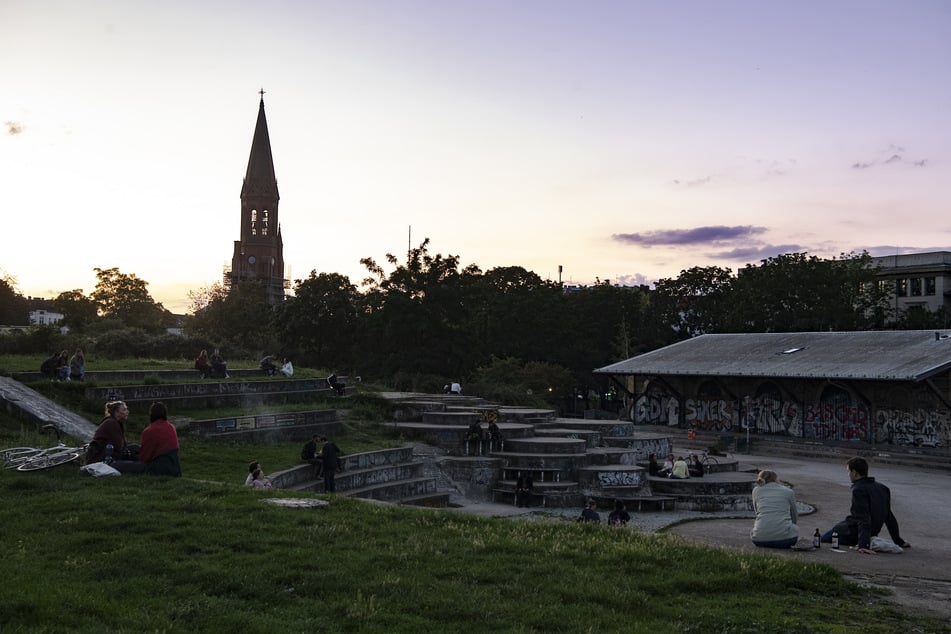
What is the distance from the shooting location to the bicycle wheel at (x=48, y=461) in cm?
1230

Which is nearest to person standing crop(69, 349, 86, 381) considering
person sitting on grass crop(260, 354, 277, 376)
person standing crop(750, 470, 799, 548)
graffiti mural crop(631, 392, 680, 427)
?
person sitting on grass crop(260, 354, 277, 376)

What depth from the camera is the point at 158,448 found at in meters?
13.0

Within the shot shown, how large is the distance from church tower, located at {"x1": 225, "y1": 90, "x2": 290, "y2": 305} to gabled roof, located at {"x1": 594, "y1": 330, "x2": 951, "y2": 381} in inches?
Result: 2895

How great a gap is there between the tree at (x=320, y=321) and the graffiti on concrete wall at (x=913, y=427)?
3407 cm

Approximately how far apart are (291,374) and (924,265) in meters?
67.9

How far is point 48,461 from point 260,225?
108147 mm

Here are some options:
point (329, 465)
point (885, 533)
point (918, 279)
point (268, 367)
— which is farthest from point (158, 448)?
point (918, 279)

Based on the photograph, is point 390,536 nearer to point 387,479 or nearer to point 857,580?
point 857,580

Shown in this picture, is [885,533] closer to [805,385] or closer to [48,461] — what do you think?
[48,461]

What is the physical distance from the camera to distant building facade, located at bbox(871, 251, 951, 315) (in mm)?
77688

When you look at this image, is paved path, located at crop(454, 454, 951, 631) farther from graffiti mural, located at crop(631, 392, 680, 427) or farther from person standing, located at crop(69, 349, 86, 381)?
graffiti mural, located at crop(631, 392, 680, 427)

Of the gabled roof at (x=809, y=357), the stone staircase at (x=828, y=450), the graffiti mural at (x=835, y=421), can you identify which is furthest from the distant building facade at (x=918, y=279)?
the stone staircase at (x=828, y=450)

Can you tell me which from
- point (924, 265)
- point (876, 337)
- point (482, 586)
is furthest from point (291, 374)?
point (924, 265)

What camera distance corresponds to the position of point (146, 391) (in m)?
23.4
